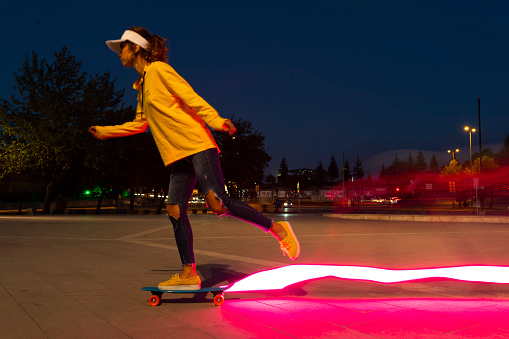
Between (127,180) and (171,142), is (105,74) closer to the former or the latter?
(127,180)

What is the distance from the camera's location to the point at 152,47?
448 cm

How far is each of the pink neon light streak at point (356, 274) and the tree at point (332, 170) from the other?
188m

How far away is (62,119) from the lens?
35.0 m

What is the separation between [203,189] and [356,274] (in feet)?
7.20

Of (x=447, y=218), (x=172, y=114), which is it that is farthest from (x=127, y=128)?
(x=447, y=218)

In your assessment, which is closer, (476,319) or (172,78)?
(476,319)

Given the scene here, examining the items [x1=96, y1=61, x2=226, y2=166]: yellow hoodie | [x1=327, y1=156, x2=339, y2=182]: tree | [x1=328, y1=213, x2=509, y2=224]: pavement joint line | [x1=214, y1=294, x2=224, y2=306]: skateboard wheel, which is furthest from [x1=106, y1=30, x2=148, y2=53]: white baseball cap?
[x1=327, y1=156, x2=339, y2=182]: tree

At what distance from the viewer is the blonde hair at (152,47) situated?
176 inches

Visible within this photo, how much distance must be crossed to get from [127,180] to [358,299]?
37.1 metres

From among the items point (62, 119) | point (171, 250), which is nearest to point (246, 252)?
point (171, 250)

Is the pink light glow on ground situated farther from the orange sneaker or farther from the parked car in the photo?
the parked car

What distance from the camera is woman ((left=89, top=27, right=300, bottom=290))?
13.4 ft

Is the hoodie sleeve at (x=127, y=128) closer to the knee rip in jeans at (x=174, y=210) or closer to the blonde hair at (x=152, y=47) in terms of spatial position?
the blonde hair at (x=152, y=47)

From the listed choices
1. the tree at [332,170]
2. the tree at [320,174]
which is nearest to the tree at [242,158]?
the tree at [320,174]
